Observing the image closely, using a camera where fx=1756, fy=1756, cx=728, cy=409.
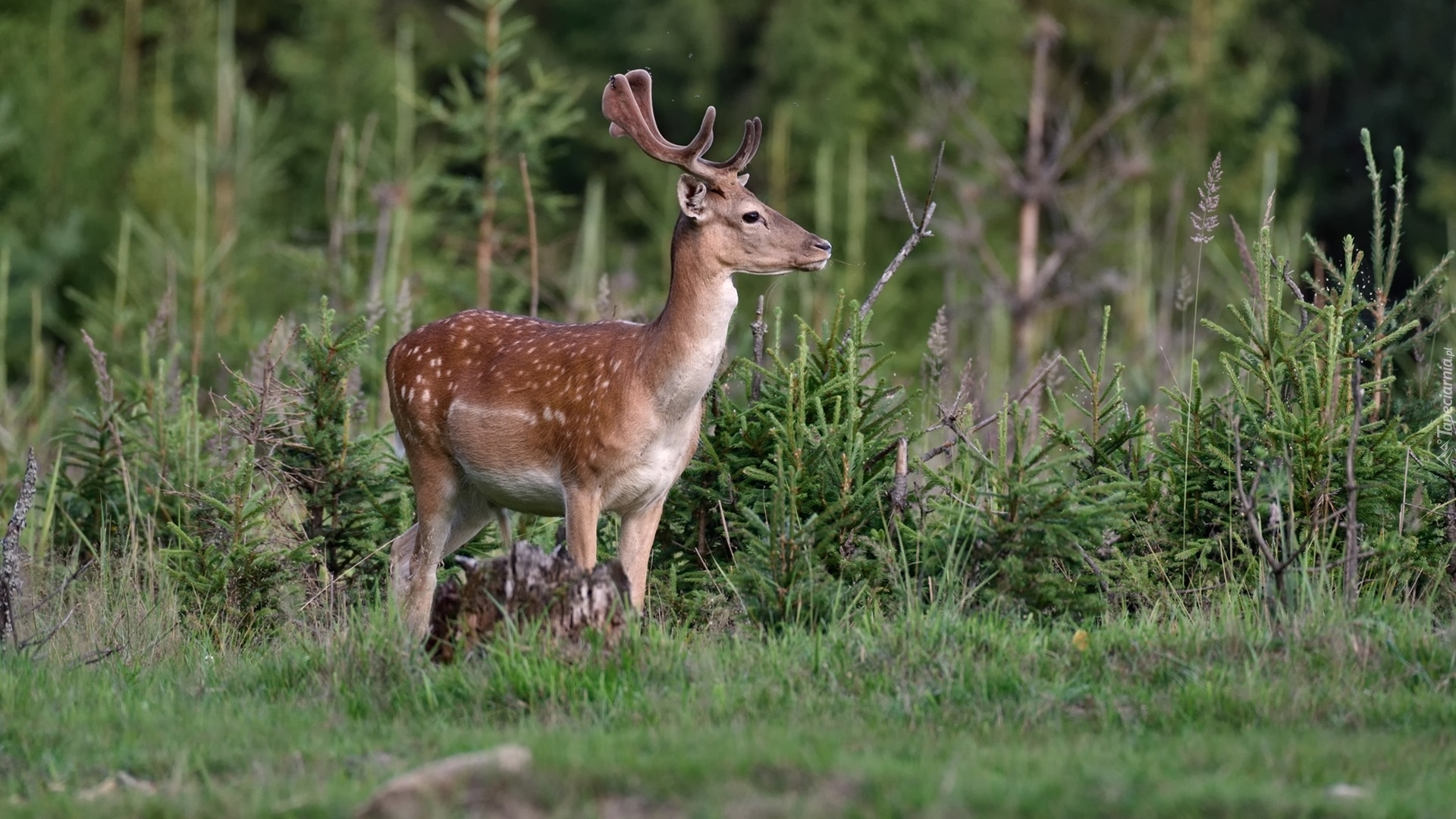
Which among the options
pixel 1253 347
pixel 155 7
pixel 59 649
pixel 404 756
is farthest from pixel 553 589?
pixel 155 7

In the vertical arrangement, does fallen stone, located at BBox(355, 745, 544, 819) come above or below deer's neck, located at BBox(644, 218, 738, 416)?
below

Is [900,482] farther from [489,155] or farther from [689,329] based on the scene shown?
[489,155]

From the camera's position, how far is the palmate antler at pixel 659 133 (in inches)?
290

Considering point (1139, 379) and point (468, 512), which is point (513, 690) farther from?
point (1139, 379)

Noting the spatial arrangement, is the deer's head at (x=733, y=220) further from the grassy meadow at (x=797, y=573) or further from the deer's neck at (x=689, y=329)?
the grassy meadow at (x=797, y=573)

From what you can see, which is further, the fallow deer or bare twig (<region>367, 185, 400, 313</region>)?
bare twig (<region>367, 185, 400, 313</region>)

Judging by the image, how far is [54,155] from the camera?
2156 centimetres

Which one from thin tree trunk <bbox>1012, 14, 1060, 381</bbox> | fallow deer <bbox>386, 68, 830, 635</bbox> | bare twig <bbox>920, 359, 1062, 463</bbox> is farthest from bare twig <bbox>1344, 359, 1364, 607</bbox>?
thin tree trunk <bbox>1012, 14, 1060, 381</bbox>

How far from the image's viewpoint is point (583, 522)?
712cm

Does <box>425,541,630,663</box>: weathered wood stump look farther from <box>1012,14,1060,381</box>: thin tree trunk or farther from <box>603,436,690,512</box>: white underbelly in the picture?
<box>1012,14,1060,381</box>: thin tree trunk

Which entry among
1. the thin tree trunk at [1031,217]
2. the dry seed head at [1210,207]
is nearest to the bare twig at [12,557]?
the dry seed head at [1210,207]

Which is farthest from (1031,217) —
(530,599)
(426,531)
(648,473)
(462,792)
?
(462,792)

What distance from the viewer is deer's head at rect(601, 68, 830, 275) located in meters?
7.27

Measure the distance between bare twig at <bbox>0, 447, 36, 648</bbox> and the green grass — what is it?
443mm
